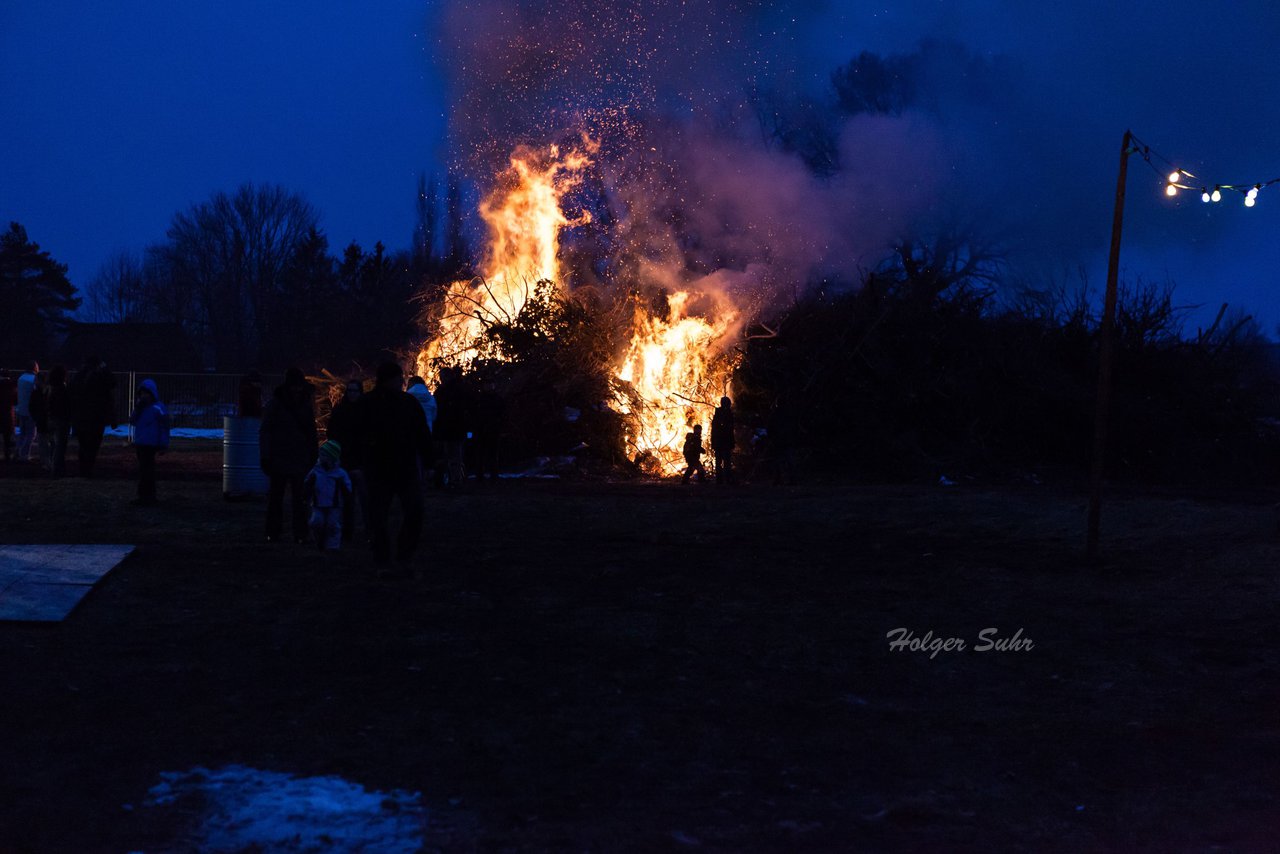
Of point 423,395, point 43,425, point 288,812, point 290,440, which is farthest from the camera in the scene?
point 43,425

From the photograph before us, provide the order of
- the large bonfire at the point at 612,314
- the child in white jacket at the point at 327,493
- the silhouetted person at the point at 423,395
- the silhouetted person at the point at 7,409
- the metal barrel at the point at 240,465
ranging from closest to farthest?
the child in white jacket at the point at 327,493 < the metal barrel at the point at 240,465 < the silhouetted person at the point at 423,395 < the silhouetted person at the point at 7,409 < the large bonfire at the point at 612,314

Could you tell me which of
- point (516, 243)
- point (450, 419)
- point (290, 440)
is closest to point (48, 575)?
point (290, 440)

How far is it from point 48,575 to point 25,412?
14681 millimetres

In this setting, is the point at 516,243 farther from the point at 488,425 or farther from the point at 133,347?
the point at 133,347

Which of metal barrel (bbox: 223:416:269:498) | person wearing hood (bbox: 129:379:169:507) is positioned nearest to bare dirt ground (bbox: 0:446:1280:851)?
person wearing hood (bbox: 129:379:169:507)

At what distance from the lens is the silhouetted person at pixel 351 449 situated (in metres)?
9.12

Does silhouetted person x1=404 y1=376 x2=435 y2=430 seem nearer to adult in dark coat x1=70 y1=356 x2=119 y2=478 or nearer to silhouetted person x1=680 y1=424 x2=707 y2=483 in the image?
adult in dark coat x1=70 y1=356 x2=119 y2=478

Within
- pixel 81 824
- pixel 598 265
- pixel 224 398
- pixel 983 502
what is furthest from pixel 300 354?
pixel 81 824

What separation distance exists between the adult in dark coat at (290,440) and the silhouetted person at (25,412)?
11.9m

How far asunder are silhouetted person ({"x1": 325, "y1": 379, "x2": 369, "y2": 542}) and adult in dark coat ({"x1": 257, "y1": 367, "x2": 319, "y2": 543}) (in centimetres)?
25
